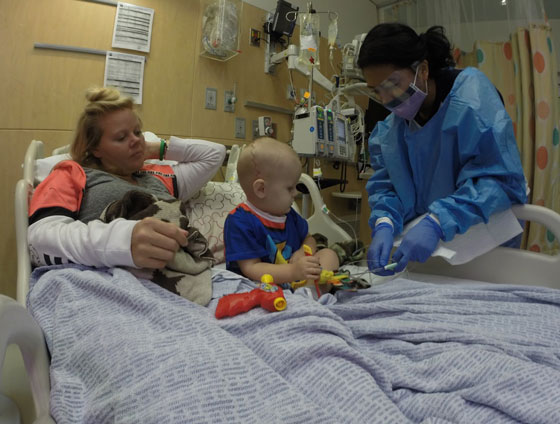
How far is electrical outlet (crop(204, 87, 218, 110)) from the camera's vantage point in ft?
9.41

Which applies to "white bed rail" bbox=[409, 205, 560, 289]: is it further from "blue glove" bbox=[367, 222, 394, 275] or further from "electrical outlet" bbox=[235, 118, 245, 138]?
"electrical outlet" bbox=[235, 118, 245, 138]

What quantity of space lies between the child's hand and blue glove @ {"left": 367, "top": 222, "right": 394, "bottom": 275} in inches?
12.7

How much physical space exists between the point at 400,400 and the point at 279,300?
0.99 ft

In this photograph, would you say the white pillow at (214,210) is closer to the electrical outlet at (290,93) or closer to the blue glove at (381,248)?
the blue glove at (381,248)

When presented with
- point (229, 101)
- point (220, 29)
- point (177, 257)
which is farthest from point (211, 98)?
point (177, 257)

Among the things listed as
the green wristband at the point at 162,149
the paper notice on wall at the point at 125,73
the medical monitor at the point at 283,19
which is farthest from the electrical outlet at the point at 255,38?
the green wristband at the point at 162,149

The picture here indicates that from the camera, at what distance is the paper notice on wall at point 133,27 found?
241 cm

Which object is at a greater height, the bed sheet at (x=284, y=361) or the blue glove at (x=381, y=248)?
the blue glove at (x=381, y=248)

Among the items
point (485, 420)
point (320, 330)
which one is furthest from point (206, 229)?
point (485, 420)

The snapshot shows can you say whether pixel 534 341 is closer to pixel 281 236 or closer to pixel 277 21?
pixel 281 236

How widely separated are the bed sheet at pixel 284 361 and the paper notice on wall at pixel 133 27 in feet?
7.05

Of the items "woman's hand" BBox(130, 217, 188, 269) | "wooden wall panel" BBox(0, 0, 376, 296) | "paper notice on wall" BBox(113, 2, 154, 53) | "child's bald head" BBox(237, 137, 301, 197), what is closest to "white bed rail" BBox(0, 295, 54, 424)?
"woman's hand" BBox(130, 217, 188, 269)

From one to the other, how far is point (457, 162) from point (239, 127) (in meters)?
2.07

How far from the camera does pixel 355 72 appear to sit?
9.43ft
